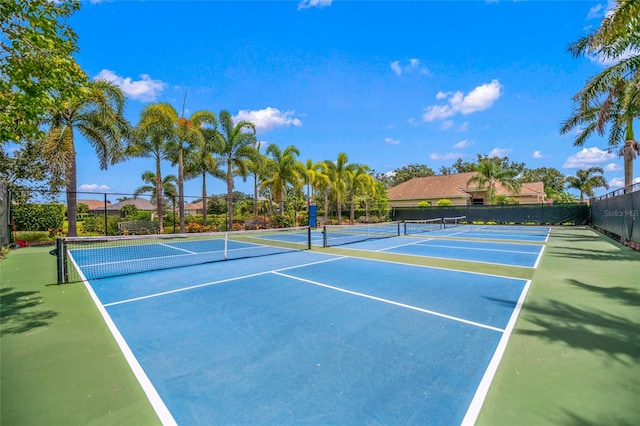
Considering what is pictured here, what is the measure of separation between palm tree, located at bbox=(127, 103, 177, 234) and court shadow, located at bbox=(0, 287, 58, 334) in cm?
1415

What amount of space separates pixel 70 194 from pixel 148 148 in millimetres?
6729

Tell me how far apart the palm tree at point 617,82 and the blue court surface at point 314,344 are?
24.7ft


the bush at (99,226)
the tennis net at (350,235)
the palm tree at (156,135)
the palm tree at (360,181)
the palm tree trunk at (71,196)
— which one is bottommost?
the tennis net at (350,235)

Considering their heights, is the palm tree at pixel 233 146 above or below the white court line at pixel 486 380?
above

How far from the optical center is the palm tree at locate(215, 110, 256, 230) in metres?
22.6

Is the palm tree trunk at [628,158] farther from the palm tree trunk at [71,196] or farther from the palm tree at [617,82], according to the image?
the palm tree trunk at [71,196]

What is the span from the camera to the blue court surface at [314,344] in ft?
8.56

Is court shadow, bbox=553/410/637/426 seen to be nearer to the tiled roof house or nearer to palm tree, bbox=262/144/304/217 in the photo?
palm tree, bbox=262/144/304/217

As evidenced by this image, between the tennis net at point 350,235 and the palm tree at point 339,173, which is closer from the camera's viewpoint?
the tennis net at point 350,235

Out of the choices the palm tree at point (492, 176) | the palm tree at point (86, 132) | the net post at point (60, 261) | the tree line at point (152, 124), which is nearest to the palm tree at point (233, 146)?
the tree line at point (152, 124)

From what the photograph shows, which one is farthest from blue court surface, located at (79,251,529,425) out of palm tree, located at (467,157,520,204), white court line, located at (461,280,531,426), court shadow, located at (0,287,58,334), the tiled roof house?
the tiled roof house

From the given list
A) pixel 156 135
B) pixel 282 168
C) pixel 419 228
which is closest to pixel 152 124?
pixel 156 135

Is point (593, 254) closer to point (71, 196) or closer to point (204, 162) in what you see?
point (71, 196)

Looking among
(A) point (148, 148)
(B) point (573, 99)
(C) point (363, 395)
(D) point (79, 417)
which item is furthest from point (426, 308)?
(A) point (148, 148)
